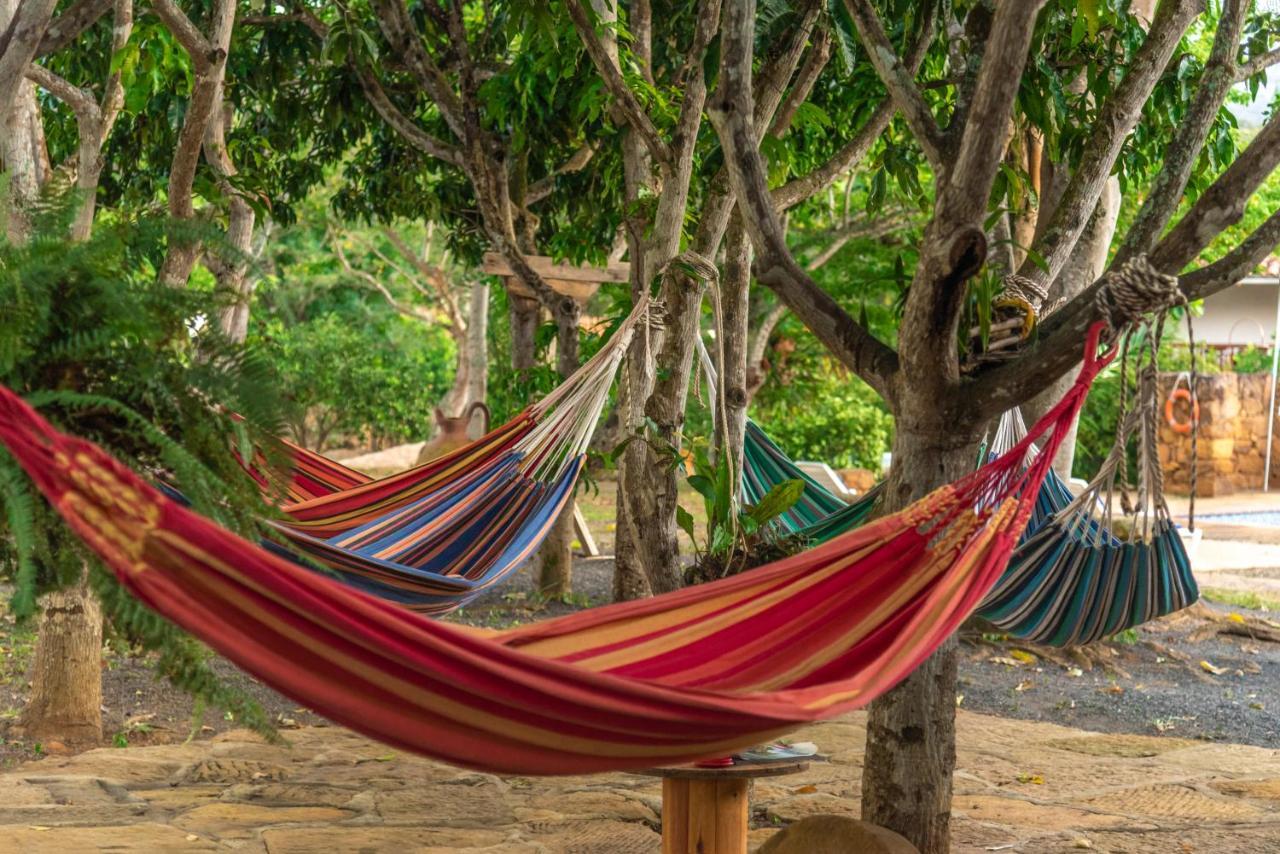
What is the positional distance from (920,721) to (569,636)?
0.69 meters

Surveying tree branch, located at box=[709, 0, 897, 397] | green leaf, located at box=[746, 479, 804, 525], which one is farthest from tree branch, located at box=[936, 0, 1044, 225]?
green leaf, located at box=[746, 479, 804, 525]

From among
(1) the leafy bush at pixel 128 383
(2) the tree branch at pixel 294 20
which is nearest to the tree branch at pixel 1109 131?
(1) the leafy bush at pixel 128 383

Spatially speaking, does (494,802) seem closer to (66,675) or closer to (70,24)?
(66,675)

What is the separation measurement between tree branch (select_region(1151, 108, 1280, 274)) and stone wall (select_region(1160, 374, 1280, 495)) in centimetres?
833

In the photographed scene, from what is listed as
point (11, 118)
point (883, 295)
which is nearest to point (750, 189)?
point (11, 118)

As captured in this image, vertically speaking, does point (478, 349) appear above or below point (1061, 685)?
above

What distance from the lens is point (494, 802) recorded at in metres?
Answer: 2.59

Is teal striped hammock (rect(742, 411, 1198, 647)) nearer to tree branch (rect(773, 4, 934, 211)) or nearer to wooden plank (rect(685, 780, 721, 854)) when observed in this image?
wooden plank (rect(685, 780, 721, 854))

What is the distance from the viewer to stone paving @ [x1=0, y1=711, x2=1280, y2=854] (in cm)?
229

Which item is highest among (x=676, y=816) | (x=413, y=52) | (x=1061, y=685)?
(x=413, y=52)

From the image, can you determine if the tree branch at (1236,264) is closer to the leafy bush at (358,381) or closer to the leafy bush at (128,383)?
the leafy bush at (128,383)

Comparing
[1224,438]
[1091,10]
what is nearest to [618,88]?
[1091,10]

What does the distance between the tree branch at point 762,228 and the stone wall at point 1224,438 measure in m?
8.37

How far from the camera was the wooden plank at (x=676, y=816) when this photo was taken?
1.94 metres
